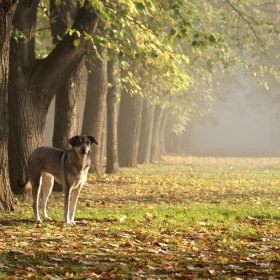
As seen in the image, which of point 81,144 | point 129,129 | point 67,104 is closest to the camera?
point 81,144

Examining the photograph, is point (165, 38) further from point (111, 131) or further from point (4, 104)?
point (111, 131)

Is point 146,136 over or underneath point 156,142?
over

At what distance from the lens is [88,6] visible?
1274 cm

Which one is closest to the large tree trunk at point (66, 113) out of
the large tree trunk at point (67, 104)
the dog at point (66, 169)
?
the large tree trunk at point (67, 104)

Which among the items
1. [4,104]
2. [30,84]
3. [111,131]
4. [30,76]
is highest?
[30,76]

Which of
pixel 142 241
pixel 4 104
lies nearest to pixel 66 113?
pixel 4 104

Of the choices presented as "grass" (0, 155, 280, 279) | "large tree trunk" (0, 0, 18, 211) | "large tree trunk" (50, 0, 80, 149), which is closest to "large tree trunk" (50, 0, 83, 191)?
"large tree trunk" (50, 0, 80, 149)

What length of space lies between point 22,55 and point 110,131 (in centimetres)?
1153

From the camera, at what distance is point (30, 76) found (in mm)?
13875

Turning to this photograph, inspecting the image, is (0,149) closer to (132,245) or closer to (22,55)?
(22,55)

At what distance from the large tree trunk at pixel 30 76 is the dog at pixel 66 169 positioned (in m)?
2.32

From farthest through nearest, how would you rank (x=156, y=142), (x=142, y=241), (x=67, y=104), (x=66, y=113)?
(x=156, y=142)
(x=66, y=113)
(x=67, y=104)
(x=142, y=241)

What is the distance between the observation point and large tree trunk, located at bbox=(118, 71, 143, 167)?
29.6 metres

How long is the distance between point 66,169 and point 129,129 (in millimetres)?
18561
